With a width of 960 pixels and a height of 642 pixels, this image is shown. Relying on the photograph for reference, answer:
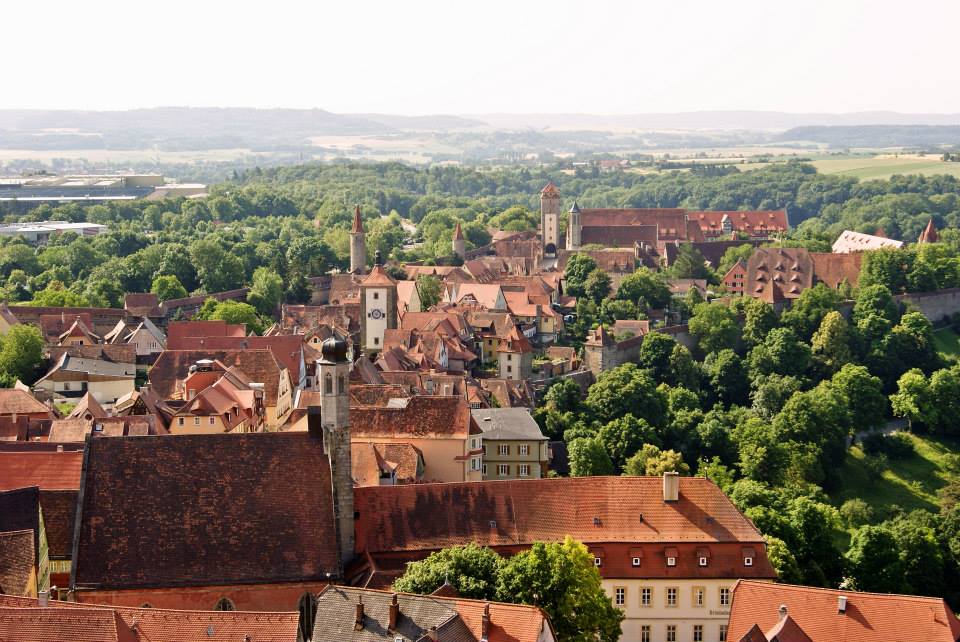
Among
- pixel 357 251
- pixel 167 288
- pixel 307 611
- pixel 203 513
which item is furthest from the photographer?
pixel 357 251

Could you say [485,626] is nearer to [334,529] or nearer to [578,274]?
[334,529]

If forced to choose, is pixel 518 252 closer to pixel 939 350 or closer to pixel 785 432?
pixel 939 350

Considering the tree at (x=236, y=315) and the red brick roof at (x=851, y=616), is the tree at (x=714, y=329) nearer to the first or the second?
the tree at (x=236, y=315)

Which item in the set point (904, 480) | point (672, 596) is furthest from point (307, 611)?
point (904, 480)

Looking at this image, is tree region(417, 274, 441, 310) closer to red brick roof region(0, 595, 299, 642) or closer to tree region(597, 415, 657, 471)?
tree region(597, 415, 657, 471)

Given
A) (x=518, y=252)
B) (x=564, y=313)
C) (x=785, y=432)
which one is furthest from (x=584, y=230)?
(x=785, y=432)

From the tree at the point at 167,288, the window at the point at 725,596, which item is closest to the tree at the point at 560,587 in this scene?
the window at the point at 725,596

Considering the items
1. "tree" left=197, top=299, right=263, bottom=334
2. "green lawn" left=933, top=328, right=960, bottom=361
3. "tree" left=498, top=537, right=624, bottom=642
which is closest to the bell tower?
"tree" left=498, top=537, right=624, bottom=642
